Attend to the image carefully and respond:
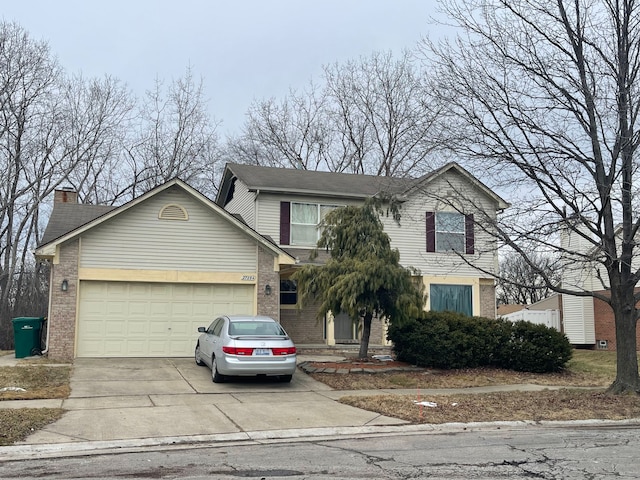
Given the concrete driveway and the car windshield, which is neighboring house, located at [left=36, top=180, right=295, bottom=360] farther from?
the car windshield

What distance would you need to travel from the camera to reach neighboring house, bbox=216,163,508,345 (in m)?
21.4

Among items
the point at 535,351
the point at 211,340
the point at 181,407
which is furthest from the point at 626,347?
the point at 211,340

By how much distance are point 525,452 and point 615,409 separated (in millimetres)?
4459

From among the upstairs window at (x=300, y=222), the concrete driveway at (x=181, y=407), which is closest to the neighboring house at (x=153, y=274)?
the concrete driveway at (x=181, y=407)

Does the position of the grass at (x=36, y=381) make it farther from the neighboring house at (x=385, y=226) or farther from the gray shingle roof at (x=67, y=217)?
the neighboring house at (x=385, y=226)

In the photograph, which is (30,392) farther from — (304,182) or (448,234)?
(448,234)

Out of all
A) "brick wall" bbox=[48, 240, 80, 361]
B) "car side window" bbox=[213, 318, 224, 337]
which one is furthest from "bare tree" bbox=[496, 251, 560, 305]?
"brick wall" bbox=[48, 240, 80, 361]

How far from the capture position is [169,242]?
1794cm

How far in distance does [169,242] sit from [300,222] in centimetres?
541

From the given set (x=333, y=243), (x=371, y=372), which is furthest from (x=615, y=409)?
(x=333, y=243)

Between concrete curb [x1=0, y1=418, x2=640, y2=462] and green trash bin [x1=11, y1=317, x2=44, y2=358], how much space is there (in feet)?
33.3

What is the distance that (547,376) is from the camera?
1622 cm

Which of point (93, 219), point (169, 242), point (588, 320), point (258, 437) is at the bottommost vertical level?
point (258, 437)

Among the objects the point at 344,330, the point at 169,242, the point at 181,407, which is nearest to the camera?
the point at 181,407
